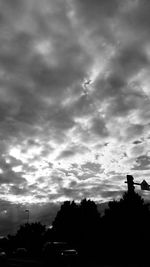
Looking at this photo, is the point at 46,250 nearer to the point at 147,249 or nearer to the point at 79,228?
the point at 147,249

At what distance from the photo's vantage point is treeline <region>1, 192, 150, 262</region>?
3064 centimetres

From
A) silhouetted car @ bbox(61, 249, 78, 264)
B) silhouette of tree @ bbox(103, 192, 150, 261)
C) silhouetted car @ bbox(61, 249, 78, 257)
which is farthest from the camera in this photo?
silhouette of tree @ bbox(103, 192, 150, 261)

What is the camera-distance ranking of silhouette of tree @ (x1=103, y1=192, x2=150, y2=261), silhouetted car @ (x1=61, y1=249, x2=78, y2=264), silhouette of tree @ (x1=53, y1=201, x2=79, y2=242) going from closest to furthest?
silhouetted car @ (x1=61, y1=249, x2=78, y2=264) → silhouette of tree @ (x1=103, y1=192, x2=150, y2=261) → silhouette of tree @ (x1=53, y1=201, x2=79, y2=242)

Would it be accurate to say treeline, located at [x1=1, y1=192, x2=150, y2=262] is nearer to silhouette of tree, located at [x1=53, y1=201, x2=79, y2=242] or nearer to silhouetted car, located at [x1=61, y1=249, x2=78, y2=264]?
silhouette of tree, located at [x1=53, y1=201, x2=79, y2=242]

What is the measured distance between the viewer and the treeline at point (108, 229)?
30641mm

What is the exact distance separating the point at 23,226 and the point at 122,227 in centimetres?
7813

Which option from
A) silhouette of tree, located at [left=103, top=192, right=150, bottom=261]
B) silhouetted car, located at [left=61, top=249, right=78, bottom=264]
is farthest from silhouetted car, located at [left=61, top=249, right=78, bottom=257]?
silhouette of tree, located at [left=103, top=192, right=150, bottom=261]

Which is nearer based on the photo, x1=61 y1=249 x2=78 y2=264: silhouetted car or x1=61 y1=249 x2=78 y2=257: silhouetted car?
x1=61 y1=249 x2=78 y2=264: silhouetted car

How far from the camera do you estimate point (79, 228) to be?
195 feet

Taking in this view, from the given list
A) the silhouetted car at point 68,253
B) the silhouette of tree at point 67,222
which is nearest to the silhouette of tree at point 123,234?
the silhouetted car at point 68,253

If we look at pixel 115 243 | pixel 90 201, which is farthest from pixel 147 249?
pixel 90 201

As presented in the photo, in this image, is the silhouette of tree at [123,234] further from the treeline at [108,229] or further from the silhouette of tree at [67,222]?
the silhouette of tree at [67,222]

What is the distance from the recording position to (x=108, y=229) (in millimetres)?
42750

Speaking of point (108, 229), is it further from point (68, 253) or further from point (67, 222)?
point (67, 222)
